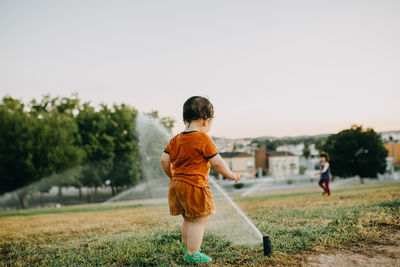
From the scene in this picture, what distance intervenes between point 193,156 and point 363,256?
1.99m

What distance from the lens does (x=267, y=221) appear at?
518cm

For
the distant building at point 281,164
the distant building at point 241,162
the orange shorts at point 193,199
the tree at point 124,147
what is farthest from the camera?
the distant building at point 281,164

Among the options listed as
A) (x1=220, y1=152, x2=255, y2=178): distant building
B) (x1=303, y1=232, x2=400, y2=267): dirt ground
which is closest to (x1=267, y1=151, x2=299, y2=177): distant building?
(x1=220, y1=152, x2=255, y2=178): distant building

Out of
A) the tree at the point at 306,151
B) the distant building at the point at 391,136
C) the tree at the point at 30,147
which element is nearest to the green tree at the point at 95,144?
the tree at the point at 30,147

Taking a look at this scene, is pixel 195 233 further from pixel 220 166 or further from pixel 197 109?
pixel 197 109

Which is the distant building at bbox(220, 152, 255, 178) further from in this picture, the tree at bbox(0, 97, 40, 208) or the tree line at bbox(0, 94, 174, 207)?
the tree at bbox(0, 97, 40, 208)

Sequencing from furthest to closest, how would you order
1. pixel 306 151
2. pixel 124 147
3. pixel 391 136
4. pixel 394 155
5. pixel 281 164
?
1. pixel 306 151
2. pixel 281 164
3. pixel 394 155
4. pixel 391 136
5. pixel 124 147

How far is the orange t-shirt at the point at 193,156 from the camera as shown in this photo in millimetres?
3047

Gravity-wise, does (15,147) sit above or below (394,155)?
above

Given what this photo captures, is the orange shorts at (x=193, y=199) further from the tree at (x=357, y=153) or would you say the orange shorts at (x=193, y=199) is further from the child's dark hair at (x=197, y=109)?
the tree at (x=357, y=153)

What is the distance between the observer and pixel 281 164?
8038cm

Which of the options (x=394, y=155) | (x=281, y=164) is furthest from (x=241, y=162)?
(x=394, y=155)

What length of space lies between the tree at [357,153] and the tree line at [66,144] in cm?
2323

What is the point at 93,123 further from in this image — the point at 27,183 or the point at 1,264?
the point at 1,264
